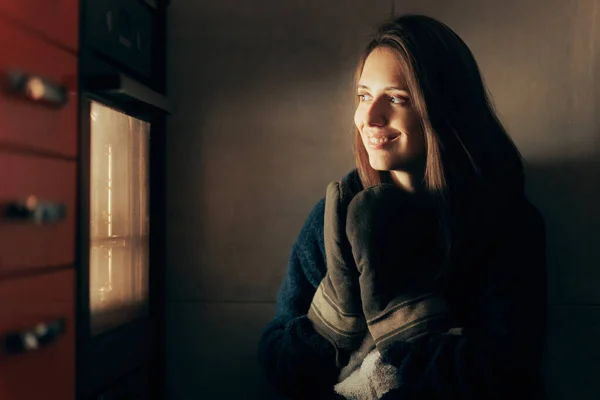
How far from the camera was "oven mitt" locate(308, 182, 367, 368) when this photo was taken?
4.11ft

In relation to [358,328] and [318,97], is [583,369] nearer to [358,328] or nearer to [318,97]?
[358,328]

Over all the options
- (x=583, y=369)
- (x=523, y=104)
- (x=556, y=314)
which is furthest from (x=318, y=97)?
(x=583, y=369)

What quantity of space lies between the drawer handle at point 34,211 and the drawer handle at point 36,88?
148 mm

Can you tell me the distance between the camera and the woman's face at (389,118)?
130cm

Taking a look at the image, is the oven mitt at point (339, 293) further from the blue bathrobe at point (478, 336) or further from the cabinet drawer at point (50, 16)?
the cabinet drawer at point (50, 16)

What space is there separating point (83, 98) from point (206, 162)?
1.77ft

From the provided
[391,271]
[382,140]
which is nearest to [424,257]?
[391,271]

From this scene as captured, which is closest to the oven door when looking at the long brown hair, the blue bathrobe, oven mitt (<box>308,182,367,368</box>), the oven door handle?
the oven door handle

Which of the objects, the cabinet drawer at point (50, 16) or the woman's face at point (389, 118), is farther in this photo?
the woman's face at point (389, 118)

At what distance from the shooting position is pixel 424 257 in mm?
1248

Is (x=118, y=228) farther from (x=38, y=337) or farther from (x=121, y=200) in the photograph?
(x=38, y=337)

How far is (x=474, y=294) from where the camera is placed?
125 cm

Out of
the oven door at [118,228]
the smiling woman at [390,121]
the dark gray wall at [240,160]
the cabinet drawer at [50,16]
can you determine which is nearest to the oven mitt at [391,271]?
the smiling woman at [390,121]

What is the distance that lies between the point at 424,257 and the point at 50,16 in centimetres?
77
